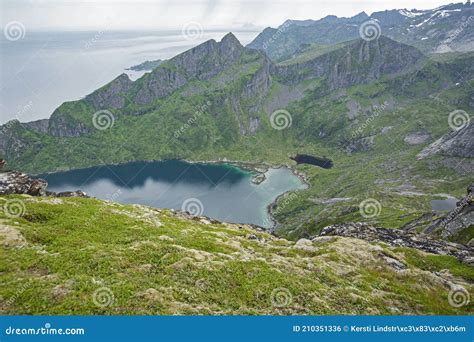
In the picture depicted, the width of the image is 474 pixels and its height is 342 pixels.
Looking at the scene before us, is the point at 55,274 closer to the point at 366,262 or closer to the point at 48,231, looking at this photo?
the point at 48,231

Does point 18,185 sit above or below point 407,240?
above

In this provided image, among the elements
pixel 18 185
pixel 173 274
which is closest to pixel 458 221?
pixel 173 274

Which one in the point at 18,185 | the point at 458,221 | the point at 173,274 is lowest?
the point at 173,274

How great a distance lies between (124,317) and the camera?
25.7 meters

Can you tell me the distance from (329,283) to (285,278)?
20.2 feet

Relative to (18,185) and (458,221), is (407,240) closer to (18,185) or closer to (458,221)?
(458,221)

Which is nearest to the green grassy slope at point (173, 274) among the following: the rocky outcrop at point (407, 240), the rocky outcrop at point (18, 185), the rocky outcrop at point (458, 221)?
the rocky outcrop at point (18, 185)

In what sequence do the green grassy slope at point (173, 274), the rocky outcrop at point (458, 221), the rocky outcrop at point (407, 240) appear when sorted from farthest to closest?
the rocky outcrop at point (458, 221) < the rocky outcrop at point (407, 240) < the green grassy slope at point (173, 274)

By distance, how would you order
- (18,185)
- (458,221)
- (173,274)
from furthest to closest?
(458,221) < (18,185) < (173,274)

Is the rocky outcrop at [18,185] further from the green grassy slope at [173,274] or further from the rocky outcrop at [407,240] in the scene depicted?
the rocky outcrop at [407,240]

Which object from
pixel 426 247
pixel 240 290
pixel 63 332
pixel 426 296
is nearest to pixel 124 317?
pixel 63 332

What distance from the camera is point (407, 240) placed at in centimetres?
6800

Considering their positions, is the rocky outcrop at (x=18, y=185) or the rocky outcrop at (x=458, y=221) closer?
the rocky outcrop at (x=18, y=185)

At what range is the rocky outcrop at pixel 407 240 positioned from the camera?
201 ft
